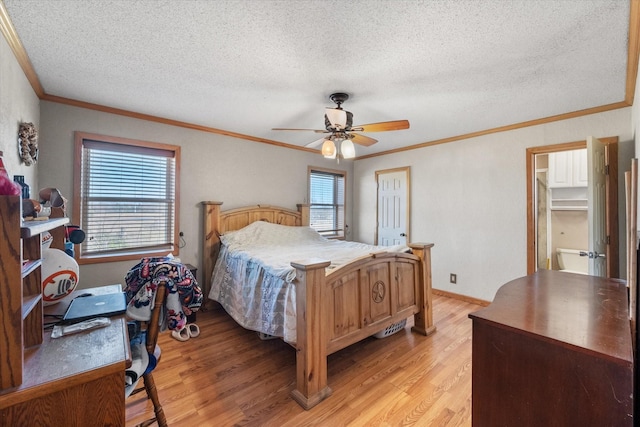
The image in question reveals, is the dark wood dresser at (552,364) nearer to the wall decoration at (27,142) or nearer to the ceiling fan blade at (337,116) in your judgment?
the ceiling fan blade at (337,116)

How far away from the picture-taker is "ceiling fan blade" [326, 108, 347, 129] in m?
2.30

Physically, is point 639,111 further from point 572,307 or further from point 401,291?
point 401,291

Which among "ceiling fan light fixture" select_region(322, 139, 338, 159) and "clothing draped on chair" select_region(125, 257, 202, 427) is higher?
"ceiling fan light fixture" select_region(322, 139, 338, 159)

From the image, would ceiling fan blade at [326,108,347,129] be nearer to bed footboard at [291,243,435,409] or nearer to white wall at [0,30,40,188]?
bed footboard at [291,243,435,409]

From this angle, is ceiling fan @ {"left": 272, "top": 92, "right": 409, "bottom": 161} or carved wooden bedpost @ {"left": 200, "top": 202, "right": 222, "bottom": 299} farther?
carved wooden bedpost @ {"left": 200, "top": 202, "right": 222, "bottom": 299}

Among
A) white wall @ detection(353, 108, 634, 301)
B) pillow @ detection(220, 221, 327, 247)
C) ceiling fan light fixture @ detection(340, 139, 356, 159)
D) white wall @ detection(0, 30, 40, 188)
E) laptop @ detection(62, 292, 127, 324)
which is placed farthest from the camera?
pillow @ detection(220, 221, 327, 247)

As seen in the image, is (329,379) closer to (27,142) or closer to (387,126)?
(387,126)

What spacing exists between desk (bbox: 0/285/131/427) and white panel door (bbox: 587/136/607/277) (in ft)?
10.9

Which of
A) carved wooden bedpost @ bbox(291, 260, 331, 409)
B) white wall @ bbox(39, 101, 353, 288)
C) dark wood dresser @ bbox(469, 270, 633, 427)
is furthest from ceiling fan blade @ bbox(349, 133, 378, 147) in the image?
dark wood dresser @ bbox(469, 270, 633, 427)

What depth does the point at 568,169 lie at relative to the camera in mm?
3975

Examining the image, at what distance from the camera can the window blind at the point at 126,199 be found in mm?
2838

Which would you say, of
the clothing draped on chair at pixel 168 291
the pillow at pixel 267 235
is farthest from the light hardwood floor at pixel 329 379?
the pillow at pixel 267 235

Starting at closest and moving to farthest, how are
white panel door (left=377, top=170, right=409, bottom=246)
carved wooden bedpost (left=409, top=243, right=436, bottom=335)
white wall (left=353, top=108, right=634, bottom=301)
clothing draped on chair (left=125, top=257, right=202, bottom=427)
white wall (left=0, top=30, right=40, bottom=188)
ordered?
clothing draped on chair (left=125, top=257, right=202, bottom=427) < white wall (left=0, top=30, right=40, bottom=188) < carved wooden bedpost (left=409, top=243, right=436, bottom=335) < white wall (left=353, top=108, right=634, bottom=301) < white panel door (left=377, top=170, right=409, bottom=246)

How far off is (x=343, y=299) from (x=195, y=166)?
258cm
